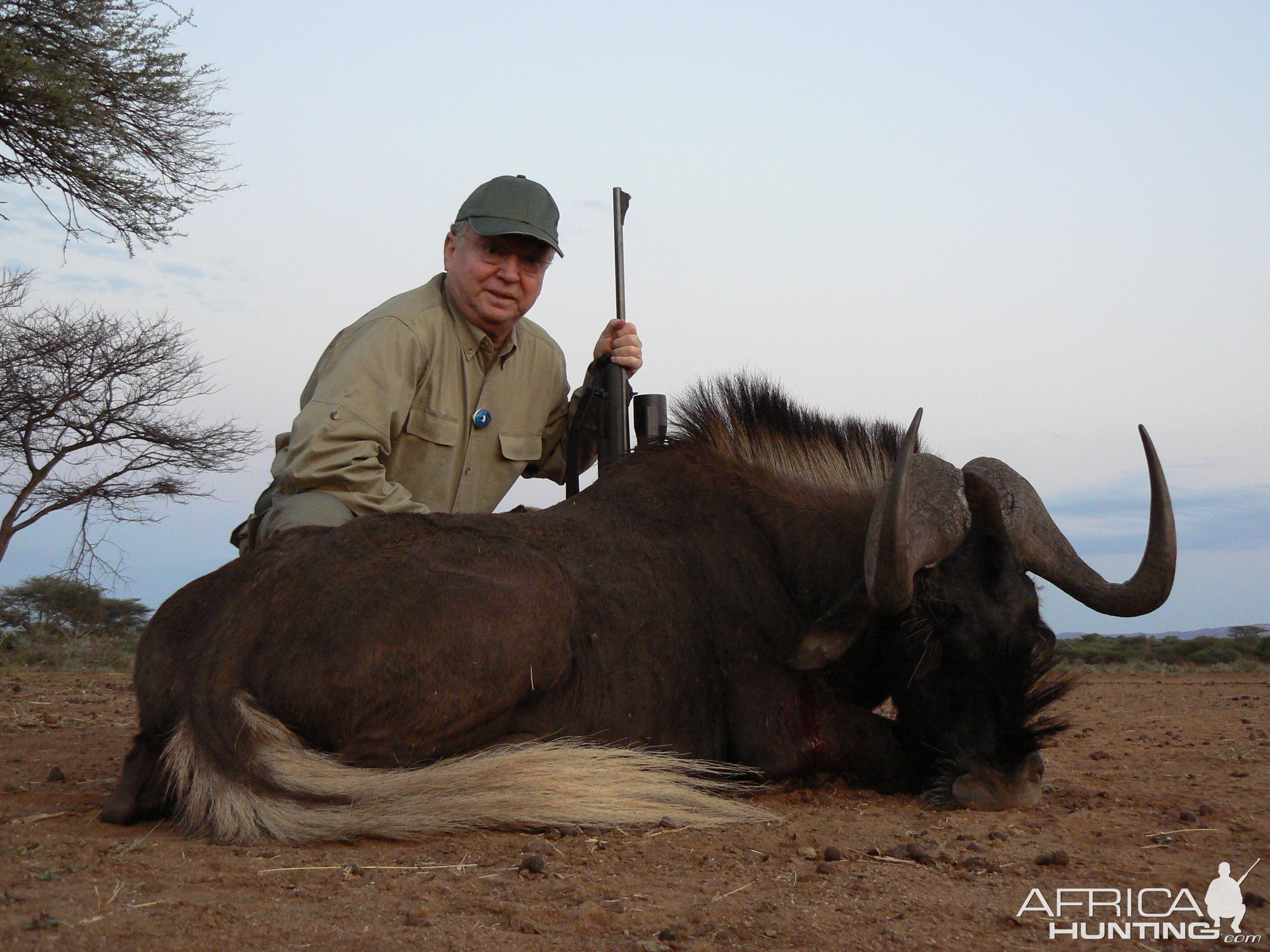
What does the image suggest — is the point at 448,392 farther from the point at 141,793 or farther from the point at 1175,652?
the point at 1175,652

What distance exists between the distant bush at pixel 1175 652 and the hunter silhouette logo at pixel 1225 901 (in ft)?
27.9

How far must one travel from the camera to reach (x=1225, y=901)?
7.41 feet

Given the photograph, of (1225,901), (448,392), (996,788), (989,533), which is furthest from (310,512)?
(1225,901)

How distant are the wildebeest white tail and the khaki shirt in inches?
44.4

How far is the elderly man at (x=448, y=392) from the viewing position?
4285mm

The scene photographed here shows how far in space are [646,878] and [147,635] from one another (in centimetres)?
186

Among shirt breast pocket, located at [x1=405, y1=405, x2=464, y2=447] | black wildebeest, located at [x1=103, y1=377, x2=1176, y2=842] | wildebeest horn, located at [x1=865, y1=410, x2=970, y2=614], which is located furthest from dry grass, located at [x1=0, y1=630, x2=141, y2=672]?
wildebeest horn, located at [x1=865, y1=410, x2=970, y2=614]

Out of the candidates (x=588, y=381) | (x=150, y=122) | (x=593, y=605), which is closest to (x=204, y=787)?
(x=593, y=605)

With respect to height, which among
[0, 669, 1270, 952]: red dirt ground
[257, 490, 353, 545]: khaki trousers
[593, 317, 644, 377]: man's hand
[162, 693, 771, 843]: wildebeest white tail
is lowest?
[0, 669, 1270, 952]: red dirt ground

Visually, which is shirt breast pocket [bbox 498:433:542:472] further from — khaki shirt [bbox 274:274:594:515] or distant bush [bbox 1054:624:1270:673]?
distant bush [bbox 1054:624:1270:673]

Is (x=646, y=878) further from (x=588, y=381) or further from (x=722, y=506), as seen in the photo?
(x=588, y=381)

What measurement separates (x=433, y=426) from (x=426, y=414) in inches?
2.6

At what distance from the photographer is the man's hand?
4.99 m

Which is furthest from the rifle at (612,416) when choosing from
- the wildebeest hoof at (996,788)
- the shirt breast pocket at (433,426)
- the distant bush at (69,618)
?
the distant bush at (69,618)
